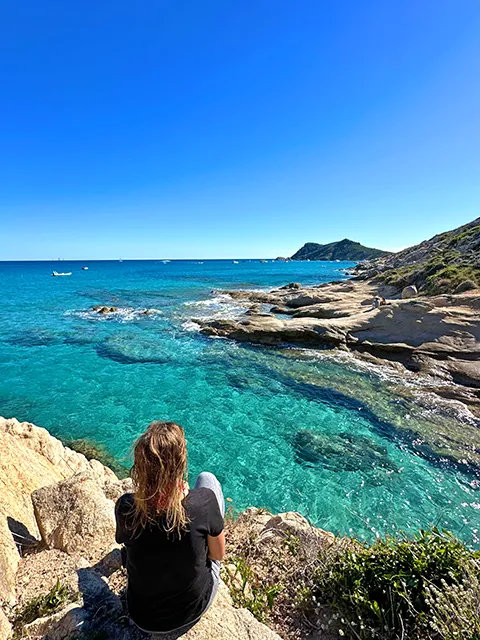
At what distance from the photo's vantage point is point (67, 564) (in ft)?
12.4

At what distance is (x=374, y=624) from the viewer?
9.24ft

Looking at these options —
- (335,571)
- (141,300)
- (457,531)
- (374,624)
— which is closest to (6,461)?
(335,571)

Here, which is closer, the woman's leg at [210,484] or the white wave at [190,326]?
the woman's leg at [210,484]

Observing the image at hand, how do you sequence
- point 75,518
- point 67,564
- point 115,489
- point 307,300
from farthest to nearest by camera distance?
point 307,300 → point 115,489 → point 75,518 → point 67,564

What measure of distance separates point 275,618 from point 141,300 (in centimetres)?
3974

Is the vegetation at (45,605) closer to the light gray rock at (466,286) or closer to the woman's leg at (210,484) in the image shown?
the woman's leg at (210,484)

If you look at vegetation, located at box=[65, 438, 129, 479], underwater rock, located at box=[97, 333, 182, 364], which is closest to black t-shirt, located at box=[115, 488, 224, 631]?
vegetation, located at box=[65, 438, 129, 479]

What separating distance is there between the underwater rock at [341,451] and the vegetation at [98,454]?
205 inches

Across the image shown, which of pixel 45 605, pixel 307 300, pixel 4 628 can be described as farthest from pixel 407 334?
pixel 4 628

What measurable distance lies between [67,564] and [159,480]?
258 cm

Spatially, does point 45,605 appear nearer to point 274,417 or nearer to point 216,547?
point 216,547

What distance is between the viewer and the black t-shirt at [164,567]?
2496mm

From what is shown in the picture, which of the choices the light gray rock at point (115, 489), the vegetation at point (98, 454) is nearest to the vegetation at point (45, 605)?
the light gray rock at point (115, 489)

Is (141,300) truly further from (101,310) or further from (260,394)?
(260,394)
